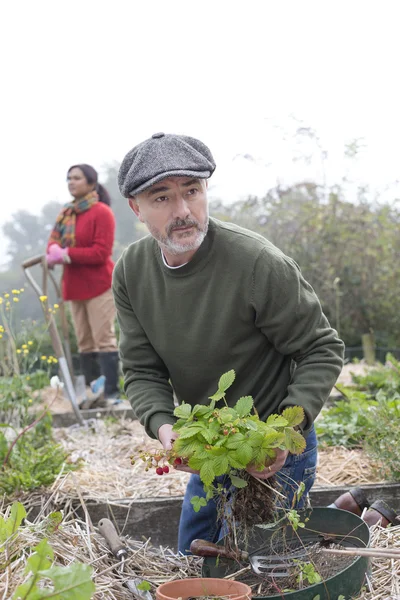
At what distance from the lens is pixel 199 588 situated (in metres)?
2.02

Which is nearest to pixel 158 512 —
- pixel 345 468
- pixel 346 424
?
pixel 345 468

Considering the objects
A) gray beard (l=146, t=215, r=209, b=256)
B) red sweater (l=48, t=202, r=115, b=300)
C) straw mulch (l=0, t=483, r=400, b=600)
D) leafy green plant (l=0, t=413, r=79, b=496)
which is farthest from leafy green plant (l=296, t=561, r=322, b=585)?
red sweater (l=48, t=202, r=115, b=300)

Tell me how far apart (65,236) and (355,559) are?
179 inches

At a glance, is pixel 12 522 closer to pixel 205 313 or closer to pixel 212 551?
pixel 212 551

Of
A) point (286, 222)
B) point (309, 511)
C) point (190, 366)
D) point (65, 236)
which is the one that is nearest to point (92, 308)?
point (65, 236)

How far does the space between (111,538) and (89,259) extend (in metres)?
3.69

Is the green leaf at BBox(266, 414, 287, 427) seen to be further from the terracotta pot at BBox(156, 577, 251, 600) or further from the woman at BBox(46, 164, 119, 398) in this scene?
the woman at BBox(46, 164, 119, 398)

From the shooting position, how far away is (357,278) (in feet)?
28.1

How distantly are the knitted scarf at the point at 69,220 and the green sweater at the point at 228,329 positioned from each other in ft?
11.2

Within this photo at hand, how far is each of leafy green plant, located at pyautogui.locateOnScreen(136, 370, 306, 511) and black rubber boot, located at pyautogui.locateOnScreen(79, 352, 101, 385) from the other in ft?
14.6

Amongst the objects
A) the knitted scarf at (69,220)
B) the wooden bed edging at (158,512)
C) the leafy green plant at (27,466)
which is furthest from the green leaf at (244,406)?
the knitted scarf at (69,220)

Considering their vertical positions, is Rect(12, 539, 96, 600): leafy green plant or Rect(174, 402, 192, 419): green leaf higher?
Rect(174, 402, 192, 419): green leaf

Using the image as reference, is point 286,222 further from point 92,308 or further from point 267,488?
point 267,488

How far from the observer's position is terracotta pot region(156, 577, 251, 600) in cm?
196
